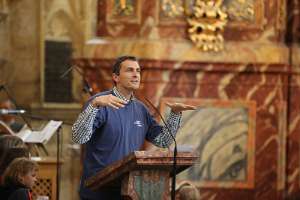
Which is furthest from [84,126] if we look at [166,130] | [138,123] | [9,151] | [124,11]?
[124,11]

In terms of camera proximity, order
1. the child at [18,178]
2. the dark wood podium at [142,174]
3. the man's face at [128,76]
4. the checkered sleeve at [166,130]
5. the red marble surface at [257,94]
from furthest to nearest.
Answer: the red marble surface at [257,94]
the checkered sleeve at [166,130]
the man's face at [128,76]
the child at [18,178]
the dark wood podium at [142,174]

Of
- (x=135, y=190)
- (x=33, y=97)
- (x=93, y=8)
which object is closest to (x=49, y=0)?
(x=33, y=97)

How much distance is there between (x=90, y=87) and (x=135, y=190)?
10.5 ft

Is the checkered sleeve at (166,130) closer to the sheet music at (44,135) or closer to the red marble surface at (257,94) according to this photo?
the red marble surface at (257,94)

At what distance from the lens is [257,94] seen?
10.0 meters

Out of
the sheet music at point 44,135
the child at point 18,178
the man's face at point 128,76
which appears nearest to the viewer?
the child at point 18,178

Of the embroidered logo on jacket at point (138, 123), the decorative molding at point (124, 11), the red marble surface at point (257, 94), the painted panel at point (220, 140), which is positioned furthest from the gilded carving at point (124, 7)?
the embroidered logo on jacket at point (138, 123)

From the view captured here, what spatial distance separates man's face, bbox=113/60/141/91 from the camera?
6961 millimetres

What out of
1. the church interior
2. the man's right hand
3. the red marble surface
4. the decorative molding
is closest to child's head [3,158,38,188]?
the man's right hand

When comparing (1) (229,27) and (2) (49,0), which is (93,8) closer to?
(1) (229,27)

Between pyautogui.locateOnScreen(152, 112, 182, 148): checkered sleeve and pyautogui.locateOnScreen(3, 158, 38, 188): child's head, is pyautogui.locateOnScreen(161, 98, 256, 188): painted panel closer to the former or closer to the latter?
pyautogui.locateOnScreen(152, 112, 182, 148): checkered sleeve

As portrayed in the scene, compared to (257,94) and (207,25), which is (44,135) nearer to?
(207,25)

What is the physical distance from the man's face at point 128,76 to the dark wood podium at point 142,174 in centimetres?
65

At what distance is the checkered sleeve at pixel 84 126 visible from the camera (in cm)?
667
